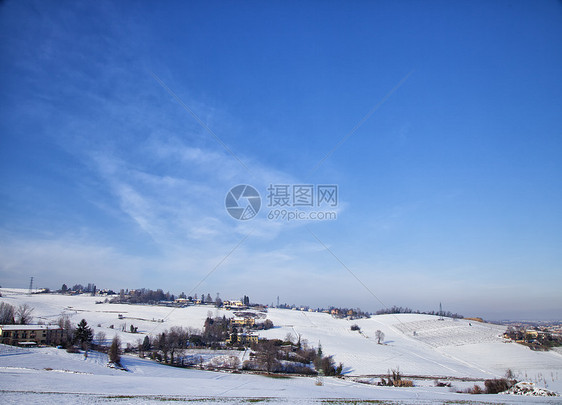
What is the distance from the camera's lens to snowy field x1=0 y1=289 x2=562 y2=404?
1919 centimetres

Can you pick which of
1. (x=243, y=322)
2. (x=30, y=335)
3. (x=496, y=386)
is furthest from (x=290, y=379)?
(x=243, y=322)

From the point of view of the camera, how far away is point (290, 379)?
3719 centimetres

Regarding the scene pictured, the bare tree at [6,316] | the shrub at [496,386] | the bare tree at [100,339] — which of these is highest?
the bare tree at [6,316]

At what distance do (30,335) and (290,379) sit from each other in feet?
143

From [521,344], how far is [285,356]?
172ft

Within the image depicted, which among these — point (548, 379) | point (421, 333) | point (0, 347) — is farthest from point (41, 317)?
point (548, 379)

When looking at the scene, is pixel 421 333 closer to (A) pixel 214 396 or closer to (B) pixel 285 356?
(B) pixel 285 356

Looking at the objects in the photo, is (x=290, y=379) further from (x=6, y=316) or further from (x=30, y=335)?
(x=6, y=316)

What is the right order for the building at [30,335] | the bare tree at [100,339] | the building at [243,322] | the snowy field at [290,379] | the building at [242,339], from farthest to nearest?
1. the building at [243,322]
2. the building at [242,339]
3. the bare tree at [100,339]
4. the building at [30,335]
5. the snowy field at [290,379]

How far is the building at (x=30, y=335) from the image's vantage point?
50.8 m

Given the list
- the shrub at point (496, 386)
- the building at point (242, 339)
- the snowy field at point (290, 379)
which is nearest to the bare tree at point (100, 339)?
the snowy field at point (290, 379)

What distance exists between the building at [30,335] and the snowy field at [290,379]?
44.6 ft

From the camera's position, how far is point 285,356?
57156 millimetres

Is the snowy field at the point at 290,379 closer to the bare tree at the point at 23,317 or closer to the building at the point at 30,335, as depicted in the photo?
the bare tree at the point at 23,317
